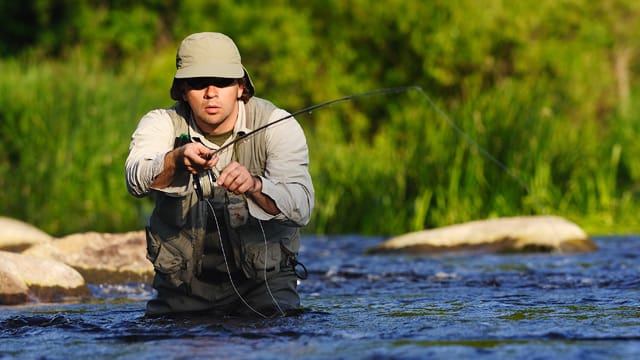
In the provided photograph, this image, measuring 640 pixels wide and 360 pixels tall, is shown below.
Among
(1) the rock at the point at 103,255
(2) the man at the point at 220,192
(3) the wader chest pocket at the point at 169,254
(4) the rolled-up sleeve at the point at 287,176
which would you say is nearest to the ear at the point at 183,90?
(2) the man at the point at 220,192

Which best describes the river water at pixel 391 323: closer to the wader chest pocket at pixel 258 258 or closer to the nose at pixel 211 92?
the wader chest pocket at pixel 258 258

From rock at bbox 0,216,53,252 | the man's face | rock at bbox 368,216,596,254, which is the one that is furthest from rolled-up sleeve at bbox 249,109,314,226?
rock at bbox 368,216,596,254

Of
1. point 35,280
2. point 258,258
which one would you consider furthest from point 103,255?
point 258,258

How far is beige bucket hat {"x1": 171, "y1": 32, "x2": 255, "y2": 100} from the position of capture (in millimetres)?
5371

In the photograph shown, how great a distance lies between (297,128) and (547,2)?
2051 centimetres

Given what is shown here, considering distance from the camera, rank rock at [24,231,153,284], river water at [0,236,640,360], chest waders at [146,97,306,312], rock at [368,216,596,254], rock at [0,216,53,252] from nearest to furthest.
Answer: river water at [0,236,640,360], chest waders at [146,97,306,312], rock at [24,231,153,284], rock at [0,216,53,252], rock at [368,216,596,254]

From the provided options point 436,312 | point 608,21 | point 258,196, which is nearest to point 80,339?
point 258,196

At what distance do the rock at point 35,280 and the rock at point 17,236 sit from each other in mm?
2187

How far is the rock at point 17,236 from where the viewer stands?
33.0ft

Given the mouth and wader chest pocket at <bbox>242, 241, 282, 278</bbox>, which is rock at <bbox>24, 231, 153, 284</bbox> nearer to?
wader chest pocket at <bbox>242, 241, 282, 278</bbox>

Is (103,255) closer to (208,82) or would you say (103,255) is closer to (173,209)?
(173,209)

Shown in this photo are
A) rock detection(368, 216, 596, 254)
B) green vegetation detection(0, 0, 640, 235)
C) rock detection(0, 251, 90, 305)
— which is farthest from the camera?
green vegetation detection(0, 0, 640, 235)

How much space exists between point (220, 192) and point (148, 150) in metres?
0.42

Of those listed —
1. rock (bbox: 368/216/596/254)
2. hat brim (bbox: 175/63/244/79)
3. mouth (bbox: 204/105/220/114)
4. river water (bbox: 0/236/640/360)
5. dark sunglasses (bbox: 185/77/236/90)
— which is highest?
hat brim (bbox: 175/63/244/79)
